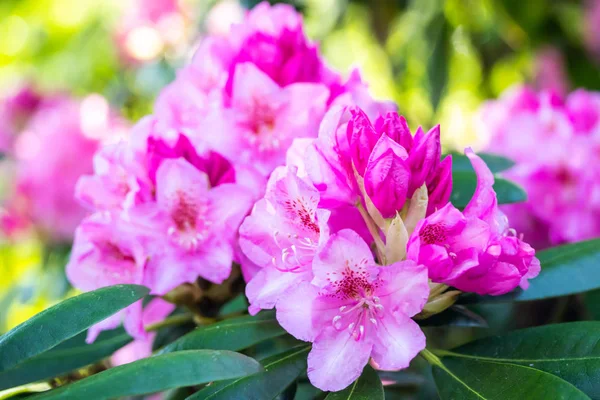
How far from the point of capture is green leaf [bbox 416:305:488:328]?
697 millimetres

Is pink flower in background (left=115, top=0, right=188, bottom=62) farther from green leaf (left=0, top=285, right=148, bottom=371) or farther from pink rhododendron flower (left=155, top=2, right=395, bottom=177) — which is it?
green leaf (left=0, top=285, right=148, bottom=371)

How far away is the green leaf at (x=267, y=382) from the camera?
0.59 m

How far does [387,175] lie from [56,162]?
4.56 feet

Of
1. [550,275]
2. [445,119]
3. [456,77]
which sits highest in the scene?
[550,275]

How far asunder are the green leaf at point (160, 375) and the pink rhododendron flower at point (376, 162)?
19cm

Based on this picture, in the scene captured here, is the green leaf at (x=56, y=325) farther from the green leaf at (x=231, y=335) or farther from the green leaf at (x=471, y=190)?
the green leaf at (x=471, y=190)

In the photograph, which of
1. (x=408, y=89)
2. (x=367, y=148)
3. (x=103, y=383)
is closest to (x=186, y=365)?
(x=103, y=383)

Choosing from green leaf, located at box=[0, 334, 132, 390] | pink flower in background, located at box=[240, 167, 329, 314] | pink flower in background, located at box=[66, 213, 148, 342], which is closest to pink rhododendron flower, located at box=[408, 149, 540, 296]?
pink flower in background, located at box=[240, 167, 329, 314]

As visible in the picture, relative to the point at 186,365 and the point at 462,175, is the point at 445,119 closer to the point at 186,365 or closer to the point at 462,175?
the point at 462,175

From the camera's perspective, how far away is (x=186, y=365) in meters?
0.52

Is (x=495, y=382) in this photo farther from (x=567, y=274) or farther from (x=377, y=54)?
(x=377, y=54)

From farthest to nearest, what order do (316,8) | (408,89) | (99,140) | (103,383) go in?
(408,89) < (316,8) < (99,140) < (103,383)

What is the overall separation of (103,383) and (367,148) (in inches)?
12.4

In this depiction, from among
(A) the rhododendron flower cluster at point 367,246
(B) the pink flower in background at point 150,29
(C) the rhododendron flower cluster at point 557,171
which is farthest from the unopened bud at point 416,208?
(B) the pink flower in background at point 150,29
